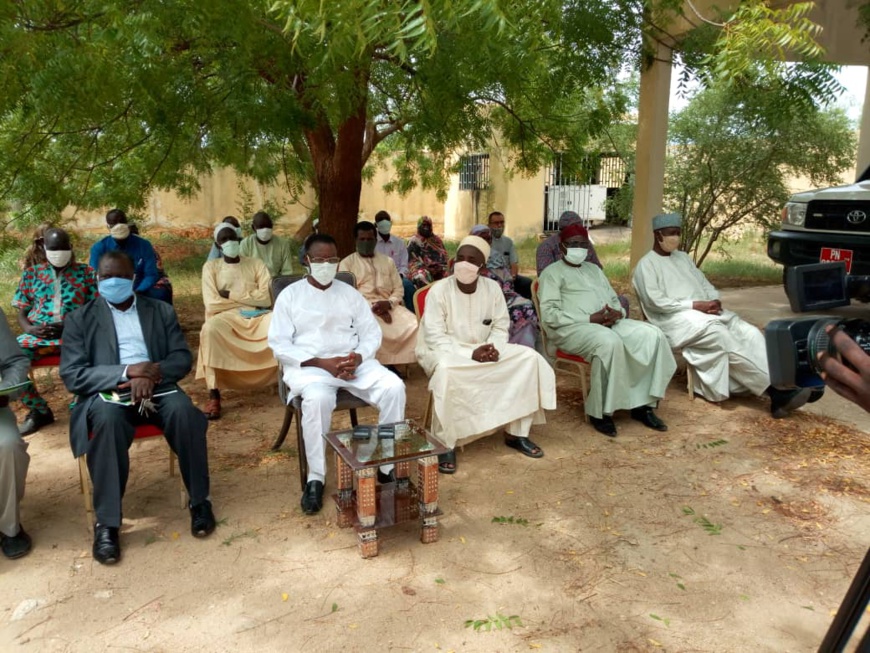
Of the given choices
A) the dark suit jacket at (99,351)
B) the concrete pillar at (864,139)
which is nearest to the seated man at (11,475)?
the dark suit jacket at (99,351)

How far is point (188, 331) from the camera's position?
8.56 meters

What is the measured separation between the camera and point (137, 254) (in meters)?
6.84

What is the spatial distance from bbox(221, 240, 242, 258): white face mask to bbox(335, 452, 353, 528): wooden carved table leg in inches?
127

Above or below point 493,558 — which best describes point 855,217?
above

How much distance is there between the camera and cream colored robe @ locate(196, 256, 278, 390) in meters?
5.70

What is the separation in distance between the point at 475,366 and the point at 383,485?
117cm

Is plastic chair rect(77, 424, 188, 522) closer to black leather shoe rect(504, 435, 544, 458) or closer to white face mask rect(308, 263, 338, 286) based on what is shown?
white face mask rect(308, 263, 338, 286)

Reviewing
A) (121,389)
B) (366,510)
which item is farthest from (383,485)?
(121,389)

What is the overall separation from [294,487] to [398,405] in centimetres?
87

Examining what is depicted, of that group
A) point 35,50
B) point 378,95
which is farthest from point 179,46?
point 378,95

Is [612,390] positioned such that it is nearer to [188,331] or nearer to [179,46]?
[179,46]

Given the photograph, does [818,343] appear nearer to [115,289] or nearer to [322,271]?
[322,271]

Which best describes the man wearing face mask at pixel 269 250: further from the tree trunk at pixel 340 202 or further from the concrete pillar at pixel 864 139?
the concrete pillar at pixel 864 139

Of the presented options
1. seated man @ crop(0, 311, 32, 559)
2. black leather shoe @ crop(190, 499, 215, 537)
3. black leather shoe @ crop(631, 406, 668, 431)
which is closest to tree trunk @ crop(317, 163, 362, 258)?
black leather shoe @ crop(631, 406, 668, 431)
